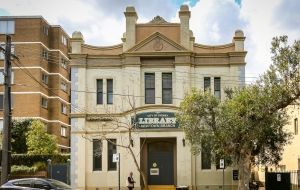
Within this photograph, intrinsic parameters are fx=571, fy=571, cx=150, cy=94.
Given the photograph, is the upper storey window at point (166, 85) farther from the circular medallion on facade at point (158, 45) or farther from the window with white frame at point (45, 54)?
the window with white frame at point (45, 54)

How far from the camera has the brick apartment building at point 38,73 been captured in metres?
62.4

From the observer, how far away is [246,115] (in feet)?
89.2

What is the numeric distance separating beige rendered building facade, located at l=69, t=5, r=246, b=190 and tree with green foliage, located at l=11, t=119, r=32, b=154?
2186 cm

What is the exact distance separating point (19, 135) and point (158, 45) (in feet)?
84.4

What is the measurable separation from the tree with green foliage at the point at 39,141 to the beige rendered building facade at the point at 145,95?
1701cm

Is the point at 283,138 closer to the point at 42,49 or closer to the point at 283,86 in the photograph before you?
the point at 283,86

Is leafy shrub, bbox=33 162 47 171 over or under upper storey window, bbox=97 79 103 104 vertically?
under

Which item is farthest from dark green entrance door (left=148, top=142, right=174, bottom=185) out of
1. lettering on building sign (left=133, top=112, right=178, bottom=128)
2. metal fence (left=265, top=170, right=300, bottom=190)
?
metal fence (left=265, top=170, right=300, bottom=190)

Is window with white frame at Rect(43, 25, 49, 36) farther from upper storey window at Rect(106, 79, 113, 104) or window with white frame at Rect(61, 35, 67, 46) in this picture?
upper storey window at Rect(106, 79, 113, 104)

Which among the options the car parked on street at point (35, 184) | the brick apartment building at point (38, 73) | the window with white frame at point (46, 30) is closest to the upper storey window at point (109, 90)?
the car parked on street at point (35, 184)

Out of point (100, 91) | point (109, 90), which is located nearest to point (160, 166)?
point (109, 90)

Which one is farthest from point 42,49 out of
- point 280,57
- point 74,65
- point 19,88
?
point 280,57

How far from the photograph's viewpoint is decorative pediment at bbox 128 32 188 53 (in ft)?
122

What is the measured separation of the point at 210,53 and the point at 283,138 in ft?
27.5
